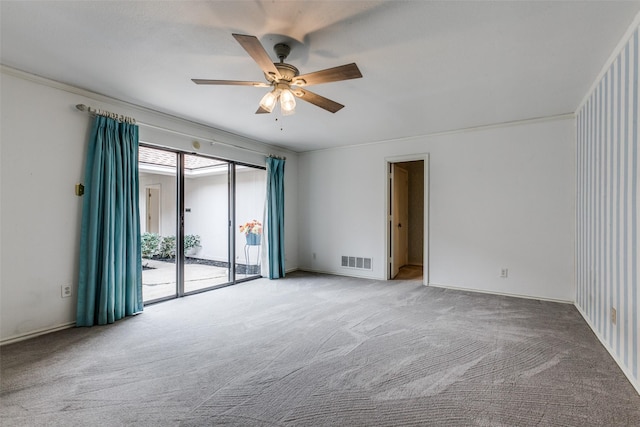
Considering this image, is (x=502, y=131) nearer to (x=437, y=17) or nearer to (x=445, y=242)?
(x=445, y=242)

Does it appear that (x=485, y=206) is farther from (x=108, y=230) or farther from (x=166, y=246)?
(x=108, y=230)

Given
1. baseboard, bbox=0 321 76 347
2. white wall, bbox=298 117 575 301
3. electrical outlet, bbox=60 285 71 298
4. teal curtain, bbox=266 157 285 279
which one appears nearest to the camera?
baseboard, bbox=0 321 76 347

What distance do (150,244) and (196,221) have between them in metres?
0.71

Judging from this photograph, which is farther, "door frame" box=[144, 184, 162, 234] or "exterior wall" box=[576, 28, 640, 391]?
"door frame" box=[144, 184, 162, 234]

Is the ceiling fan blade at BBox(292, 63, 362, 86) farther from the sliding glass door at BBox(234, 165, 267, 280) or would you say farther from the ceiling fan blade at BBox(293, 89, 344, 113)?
the sliding glass door at BBox(234, 165, 267, 280)

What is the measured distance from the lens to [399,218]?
240 inches

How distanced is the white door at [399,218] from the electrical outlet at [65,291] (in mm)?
4473

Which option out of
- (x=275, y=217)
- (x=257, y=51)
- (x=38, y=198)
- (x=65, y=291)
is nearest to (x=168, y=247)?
(x=65, y=291)

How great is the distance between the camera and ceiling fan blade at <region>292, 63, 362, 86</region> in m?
1.99

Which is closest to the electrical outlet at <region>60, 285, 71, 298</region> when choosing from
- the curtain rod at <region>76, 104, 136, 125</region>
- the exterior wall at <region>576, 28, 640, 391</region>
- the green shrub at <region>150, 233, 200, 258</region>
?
the green shrub at <region>150, 233, 200, 258</region>

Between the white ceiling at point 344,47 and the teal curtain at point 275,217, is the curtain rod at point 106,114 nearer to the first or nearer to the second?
the white ceiling at point 344,47

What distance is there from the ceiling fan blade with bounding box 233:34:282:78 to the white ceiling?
0.27 m

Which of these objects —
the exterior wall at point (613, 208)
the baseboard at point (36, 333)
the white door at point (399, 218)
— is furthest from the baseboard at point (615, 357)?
the baseboard at point (36, 333)

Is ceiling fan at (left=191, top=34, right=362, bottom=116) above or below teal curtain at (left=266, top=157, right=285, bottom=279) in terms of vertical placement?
above
